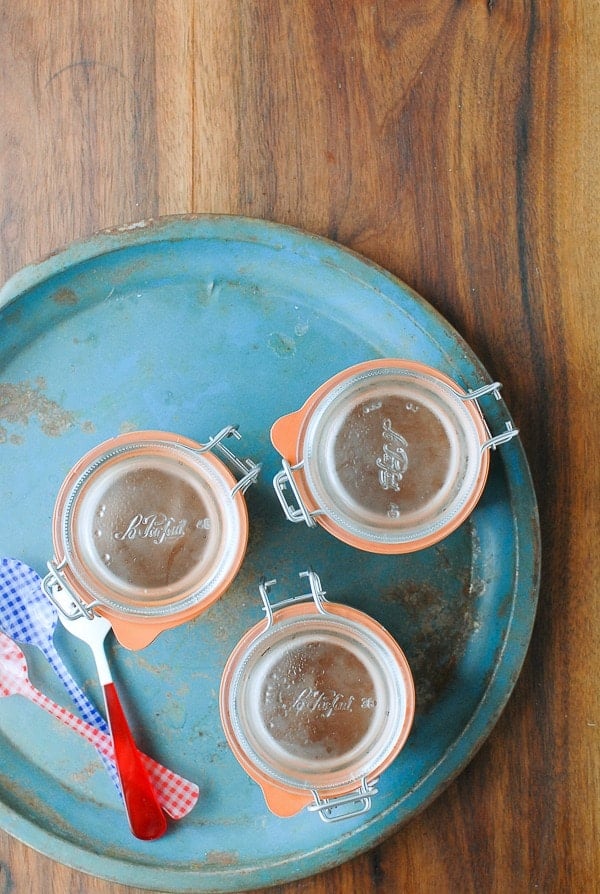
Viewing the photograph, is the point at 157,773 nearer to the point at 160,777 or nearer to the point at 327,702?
the point at 160,777

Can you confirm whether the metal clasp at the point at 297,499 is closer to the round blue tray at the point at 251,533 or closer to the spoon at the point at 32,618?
the round blue tray at the point at 251,533

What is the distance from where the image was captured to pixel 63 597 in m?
0.55

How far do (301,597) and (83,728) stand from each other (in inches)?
7.3

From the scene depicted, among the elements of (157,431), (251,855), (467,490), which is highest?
(157,431)

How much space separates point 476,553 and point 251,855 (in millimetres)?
270

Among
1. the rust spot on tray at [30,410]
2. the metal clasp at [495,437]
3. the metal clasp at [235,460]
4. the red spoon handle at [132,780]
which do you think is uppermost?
the rust spot on tray at [30,410]

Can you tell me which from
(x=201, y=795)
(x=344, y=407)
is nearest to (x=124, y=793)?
(x=201, y=795)

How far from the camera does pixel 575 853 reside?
0.61 metres

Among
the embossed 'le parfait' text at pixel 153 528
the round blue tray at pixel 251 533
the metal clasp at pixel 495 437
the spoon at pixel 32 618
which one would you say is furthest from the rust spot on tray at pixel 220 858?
the metal clasp at pixel 495 437

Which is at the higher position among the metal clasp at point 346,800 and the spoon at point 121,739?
the spoon at point 121,739

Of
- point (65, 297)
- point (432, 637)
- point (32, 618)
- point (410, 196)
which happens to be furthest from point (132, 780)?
point (410, 196)

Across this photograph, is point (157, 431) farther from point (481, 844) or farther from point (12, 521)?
point (481, 844)

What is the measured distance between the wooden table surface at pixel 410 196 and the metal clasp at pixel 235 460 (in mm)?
180

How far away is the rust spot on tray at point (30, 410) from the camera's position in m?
0.56
